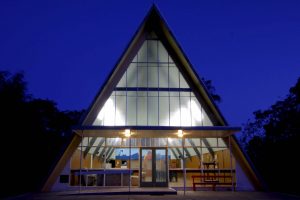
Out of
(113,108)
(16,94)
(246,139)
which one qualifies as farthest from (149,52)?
(246,139)

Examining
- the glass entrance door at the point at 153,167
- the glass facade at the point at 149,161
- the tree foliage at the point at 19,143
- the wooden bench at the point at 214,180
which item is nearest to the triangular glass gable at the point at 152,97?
the glass facade at the point at 149,161

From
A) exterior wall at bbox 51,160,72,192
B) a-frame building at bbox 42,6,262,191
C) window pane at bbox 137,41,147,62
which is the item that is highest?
window pane at bbox 137,41,147,62

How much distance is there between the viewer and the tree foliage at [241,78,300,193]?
1923 centimetres

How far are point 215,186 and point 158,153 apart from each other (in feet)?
10.8

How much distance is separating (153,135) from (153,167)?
76.8 inches

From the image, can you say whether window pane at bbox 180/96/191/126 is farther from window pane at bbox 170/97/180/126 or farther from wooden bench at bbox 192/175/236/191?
wooden bench at bbox 192/175/236/191

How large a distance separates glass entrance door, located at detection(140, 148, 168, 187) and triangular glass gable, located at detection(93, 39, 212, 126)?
5.72 feet

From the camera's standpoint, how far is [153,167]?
16625 millimetres

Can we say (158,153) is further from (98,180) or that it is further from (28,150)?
(28,150)

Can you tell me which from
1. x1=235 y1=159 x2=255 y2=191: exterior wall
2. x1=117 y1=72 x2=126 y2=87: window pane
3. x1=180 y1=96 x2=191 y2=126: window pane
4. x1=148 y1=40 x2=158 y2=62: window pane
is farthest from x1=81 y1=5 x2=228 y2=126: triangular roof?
x1=235 y1=159 x2=255 y2=191: exterior wall

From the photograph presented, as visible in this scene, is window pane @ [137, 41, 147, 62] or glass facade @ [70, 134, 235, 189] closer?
glass facade @ [70, 134, 235, 189]

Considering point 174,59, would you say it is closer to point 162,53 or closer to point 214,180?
point 162,53

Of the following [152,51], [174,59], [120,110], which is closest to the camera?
[120,110]

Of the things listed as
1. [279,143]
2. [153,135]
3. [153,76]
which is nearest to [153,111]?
[153,135]
